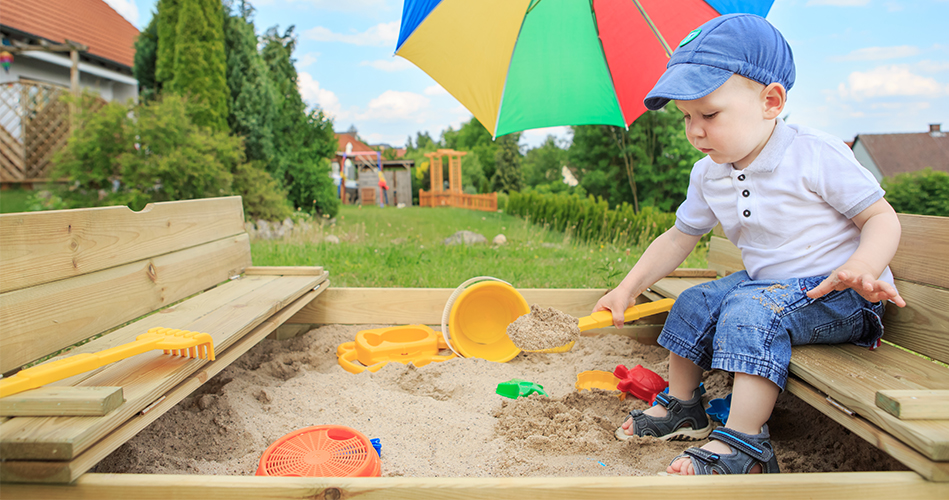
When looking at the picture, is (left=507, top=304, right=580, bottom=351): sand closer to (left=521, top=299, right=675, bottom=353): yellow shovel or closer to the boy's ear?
(left=521, top=299, right=675, bottom=353): yellow shovel

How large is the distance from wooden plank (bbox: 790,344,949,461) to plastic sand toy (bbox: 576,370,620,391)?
2.42ft

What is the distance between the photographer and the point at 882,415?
1064 mm

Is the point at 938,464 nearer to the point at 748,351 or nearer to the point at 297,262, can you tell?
the point at 748,351

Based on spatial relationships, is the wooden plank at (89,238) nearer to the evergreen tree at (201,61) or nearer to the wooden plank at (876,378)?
the wooden plank at (876,378)

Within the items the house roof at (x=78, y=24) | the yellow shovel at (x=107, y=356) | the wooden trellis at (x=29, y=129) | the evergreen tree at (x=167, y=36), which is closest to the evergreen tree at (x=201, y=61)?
the evergreen tree at (x=167, y=36)

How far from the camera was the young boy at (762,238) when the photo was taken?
1312 millimetres

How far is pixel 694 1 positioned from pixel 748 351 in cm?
164

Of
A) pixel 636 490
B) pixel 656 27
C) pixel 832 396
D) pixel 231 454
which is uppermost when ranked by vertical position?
pixel 656 27

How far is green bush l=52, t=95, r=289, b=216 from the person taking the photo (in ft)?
19.2

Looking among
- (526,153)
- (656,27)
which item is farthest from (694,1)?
(526,153)

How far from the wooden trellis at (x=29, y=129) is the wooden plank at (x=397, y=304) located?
862cm

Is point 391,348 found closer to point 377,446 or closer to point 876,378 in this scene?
point 377,446

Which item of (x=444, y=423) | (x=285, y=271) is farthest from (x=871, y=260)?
(x=285, y=271)

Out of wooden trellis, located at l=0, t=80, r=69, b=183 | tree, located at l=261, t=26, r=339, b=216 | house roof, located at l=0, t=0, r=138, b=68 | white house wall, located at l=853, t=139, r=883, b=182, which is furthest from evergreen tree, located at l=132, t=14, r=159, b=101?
white house wall, located at l=853, t=139, r=883, b=182
